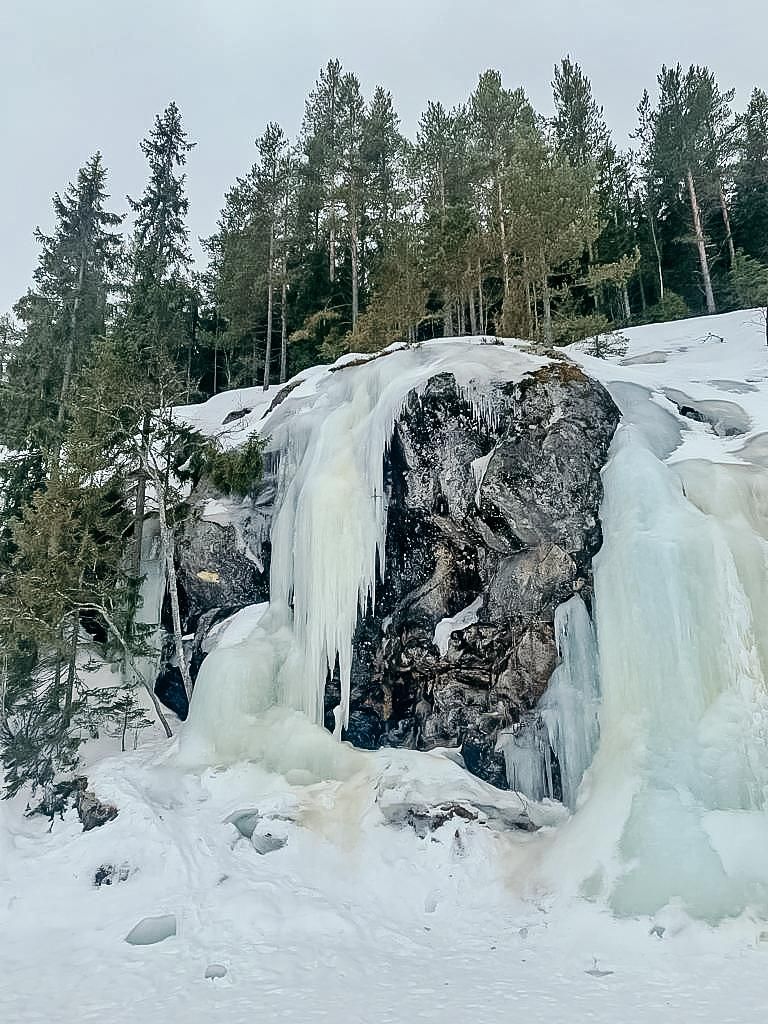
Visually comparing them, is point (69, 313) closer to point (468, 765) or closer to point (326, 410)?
point (326, 410)

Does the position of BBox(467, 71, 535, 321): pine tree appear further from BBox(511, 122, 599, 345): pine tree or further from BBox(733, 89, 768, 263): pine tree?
BBox(733, 89, 768, 263): pine tree

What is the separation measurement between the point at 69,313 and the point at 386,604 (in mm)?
15261

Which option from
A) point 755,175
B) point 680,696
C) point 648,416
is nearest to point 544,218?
point 648,416

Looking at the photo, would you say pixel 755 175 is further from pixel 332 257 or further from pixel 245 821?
pixel 245 821

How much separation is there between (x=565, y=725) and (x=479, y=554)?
289 cm

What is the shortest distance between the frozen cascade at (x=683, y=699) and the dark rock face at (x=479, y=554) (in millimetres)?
1063

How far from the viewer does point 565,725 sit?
811 cm

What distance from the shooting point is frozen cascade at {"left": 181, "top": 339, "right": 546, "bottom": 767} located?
955 cm

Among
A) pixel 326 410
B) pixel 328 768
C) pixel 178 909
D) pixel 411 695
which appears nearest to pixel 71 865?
pixel 178 909

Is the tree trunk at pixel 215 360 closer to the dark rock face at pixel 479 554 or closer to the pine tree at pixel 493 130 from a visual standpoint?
the pine tree at pixel 493 130

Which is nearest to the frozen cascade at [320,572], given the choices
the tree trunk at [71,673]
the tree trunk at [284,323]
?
the tree trunk at [71,673]

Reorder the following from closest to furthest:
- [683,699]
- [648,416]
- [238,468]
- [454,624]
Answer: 1. [683,699]
2. [454,624]
3. [648,416]
4. [238,468]

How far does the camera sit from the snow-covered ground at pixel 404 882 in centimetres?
441

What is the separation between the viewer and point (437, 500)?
32.9 ft
